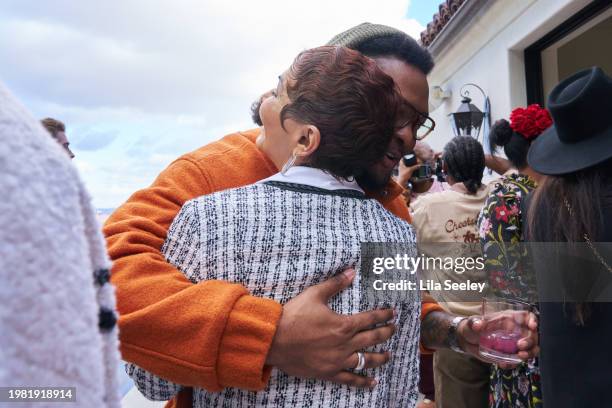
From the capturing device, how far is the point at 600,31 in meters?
5.45

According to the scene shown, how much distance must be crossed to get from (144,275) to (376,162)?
560mm

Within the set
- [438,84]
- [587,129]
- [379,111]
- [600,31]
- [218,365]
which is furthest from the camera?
[438,84]

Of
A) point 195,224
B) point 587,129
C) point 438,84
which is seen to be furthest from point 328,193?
point 438,84

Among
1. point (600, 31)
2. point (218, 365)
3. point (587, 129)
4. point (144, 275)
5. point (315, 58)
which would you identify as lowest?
point (218, 365)

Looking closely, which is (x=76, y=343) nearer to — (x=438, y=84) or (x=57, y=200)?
(x=57, y=200)

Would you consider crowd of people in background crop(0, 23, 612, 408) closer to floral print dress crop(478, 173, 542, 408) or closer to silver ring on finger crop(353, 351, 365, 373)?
silver ring on finger crop(353, 351, 365, 373)

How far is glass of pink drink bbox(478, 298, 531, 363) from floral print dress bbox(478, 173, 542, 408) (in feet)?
2.94

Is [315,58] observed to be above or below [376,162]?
above

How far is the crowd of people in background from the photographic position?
0.32 meters

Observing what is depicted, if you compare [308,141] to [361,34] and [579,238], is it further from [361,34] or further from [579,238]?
[579,238]

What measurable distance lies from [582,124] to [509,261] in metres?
0.83

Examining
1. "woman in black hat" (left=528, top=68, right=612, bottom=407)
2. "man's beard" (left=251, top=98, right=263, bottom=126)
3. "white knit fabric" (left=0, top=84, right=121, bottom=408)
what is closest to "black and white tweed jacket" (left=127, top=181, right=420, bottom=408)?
"man's beard" (left=251, top=98, right=263, bottom=126)

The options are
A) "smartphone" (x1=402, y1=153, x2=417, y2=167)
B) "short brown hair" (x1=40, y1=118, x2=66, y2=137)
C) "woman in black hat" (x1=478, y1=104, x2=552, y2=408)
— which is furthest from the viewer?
"smartphone" (x1=402, y1=153, x2=417, y2=167)

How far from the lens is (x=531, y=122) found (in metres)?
2.74
